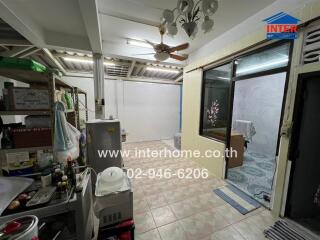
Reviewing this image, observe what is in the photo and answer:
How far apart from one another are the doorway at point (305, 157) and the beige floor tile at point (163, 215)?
4.87ft

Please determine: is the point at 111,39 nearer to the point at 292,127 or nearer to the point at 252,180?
the point at 292,127

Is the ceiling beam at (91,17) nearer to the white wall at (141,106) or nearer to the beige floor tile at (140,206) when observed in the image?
the beige floor tile at (140,206)

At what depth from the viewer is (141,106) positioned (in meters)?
5.65

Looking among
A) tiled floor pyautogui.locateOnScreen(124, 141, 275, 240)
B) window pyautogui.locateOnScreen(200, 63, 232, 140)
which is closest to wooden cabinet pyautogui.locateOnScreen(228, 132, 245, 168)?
window pyautogui.locateOnScreen(200, 63, 232, 140)

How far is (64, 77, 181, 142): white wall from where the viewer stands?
17.0 ft

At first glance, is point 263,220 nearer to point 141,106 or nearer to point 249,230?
point 249,230

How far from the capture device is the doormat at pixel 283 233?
61.6 inches

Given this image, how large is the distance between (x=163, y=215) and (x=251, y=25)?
3152mm

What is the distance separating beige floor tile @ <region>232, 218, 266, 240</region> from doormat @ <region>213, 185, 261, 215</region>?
6.4 inches

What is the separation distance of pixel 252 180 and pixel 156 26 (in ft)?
11.1

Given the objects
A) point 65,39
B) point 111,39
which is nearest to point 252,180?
point 111,39

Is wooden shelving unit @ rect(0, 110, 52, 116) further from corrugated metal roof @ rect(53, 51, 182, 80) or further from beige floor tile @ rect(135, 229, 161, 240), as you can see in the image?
corrugated metal roof @ rect(53, 51, 182, 80)

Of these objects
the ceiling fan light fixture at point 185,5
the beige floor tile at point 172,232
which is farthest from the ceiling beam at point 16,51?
the beige floor tile at point 172,232

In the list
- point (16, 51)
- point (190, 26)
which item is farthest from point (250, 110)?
point (16, 51)
